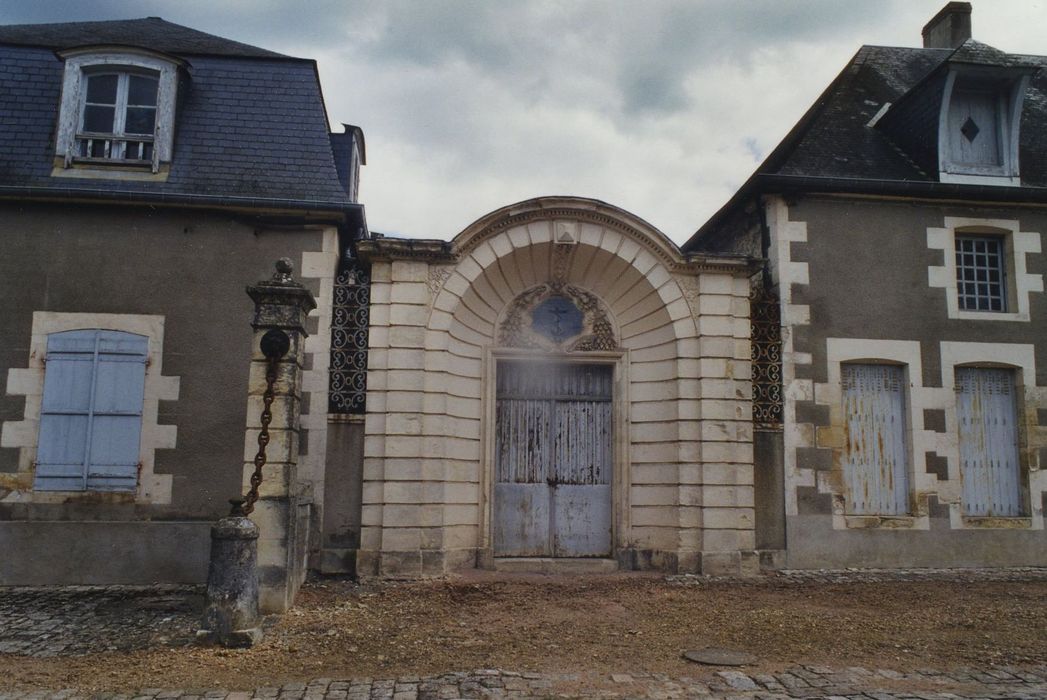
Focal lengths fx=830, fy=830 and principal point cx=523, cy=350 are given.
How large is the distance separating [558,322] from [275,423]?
3823 mm

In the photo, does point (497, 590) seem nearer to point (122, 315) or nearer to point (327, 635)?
point (327, 635)

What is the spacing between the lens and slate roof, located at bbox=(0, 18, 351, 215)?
833 centimetres

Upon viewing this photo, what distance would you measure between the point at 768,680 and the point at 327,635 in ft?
9.96

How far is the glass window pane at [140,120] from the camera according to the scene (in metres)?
8.71

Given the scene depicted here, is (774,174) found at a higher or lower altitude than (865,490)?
higher

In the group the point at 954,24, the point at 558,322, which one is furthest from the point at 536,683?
the point at 954,24

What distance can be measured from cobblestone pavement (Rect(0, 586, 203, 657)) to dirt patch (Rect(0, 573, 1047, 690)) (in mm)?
313

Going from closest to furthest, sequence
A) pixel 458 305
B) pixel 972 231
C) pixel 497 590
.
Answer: pixel 497 590, pixel 458 305, pixel 972 231

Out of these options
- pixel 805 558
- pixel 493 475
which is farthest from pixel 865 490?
pixel 493 475

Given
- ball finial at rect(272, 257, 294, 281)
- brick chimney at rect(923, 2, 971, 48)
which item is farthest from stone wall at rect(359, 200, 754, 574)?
brick chimney at rect(923, 2, 971, 48)

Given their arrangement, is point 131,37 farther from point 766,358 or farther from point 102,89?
point 766,358

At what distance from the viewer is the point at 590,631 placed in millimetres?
6141

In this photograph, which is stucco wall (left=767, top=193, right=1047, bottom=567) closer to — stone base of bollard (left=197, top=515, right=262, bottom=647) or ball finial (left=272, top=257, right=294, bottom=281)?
ball finial (left=272, top=257, right=294, bottom=281)

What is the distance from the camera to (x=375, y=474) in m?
8.08
